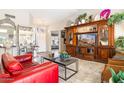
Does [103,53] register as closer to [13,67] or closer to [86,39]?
[86,39]

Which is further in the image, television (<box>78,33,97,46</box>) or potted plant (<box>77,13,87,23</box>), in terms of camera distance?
potted plant (<box>77,13,87,23</box>)

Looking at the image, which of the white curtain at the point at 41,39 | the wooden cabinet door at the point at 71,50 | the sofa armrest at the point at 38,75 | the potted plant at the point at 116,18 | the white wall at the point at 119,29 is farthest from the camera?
the white curtain at the point at 41,39

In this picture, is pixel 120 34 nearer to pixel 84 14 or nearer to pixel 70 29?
pixel 84 14

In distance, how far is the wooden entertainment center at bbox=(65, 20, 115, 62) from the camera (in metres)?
3.57

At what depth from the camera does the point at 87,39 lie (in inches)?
166

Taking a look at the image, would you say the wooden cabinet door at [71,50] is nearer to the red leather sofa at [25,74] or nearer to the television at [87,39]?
the television at [87,39]

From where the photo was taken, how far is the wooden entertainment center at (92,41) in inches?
140

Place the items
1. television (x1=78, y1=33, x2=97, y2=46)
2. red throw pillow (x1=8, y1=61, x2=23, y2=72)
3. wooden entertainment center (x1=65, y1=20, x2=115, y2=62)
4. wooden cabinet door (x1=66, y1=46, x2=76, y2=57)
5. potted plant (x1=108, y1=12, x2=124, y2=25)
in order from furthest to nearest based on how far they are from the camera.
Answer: wooden cabinet door (x1=66, y1=46, x2=76, y2=57) < television (x1=78, y1=33, x2=97, y2=46) < wooden entertainment center (x1=65, y1=20, x2=115, y2=62) < potted plant (x1=108, y1=12, x2=124, y2=25) < red throw pillow (x1=8, y1=61, x2=23, y2=72)

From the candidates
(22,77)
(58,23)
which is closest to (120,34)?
(58,23)

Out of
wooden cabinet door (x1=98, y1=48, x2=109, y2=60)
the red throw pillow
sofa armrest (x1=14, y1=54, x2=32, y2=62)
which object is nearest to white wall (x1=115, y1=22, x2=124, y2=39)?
wooden cabinet door (x1=98, y1=48, x2=109, y2=60)

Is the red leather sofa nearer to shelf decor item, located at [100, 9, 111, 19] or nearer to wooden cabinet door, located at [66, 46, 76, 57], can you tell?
shelf decor item, located at [100, 9, 111, 19]

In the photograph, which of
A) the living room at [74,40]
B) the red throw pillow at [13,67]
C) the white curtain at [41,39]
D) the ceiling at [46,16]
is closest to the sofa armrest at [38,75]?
the red throw pillow at [13,67]

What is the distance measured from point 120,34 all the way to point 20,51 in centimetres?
353
